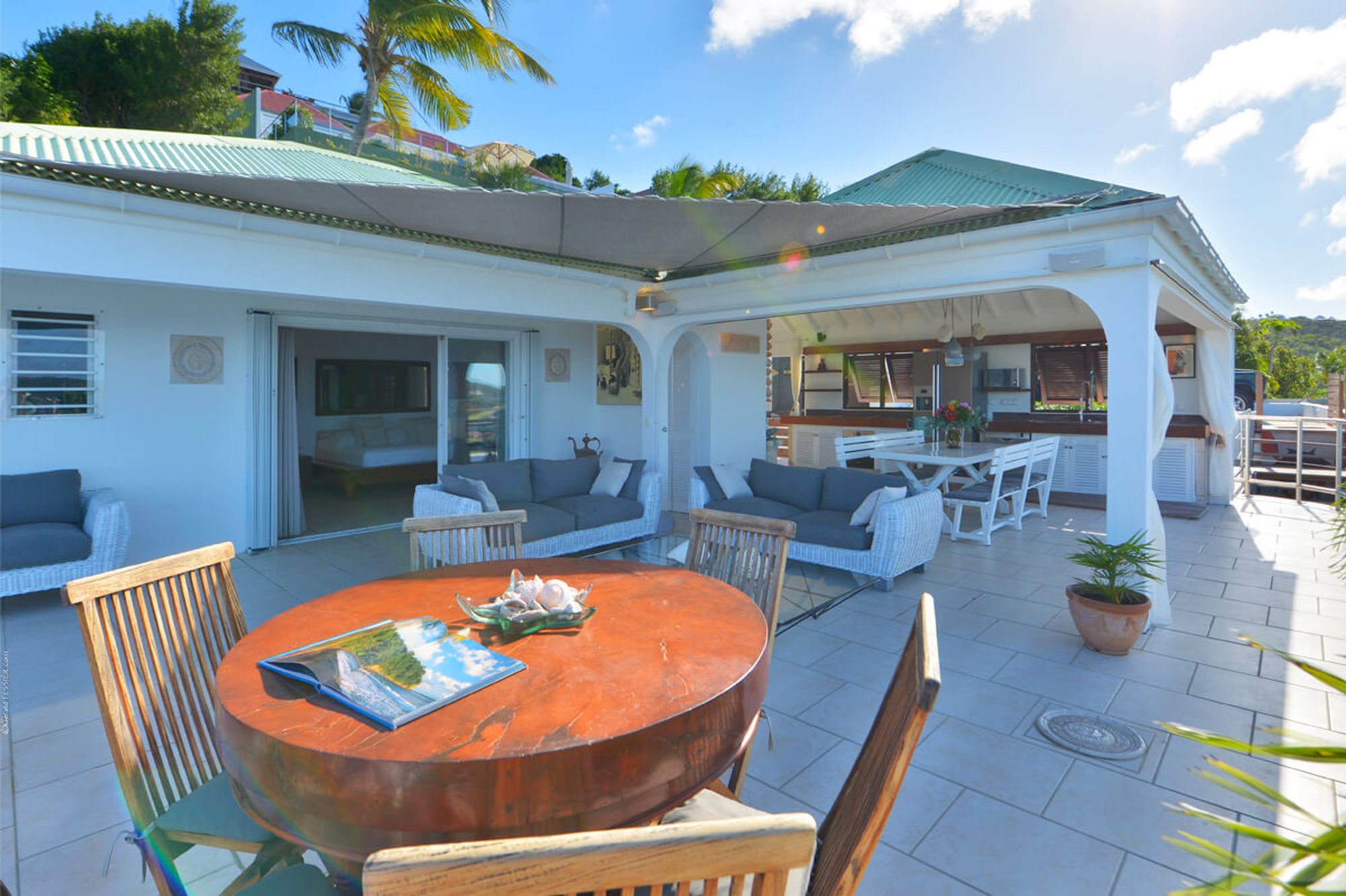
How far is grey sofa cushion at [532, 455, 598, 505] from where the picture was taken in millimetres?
5969

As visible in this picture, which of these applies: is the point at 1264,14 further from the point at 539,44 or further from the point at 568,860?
the point at 539,44

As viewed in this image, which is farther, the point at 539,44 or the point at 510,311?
the point at 539,44

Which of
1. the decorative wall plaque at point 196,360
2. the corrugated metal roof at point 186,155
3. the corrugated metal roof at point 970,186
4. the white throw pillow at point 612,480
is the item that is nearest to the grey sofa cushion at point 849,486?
the white throw pillow at point 612,480

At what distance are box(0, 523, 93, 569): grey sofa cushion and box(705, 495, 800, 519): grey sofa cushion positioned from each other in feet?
14.2

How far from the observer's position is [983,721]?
116 inches

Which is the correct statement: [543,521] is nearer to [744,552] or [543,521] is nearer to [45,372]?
[744,552]

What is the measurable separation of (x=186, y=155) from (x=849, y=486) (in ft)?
16.2

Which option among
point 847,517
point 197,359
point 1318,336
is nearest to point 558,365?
point 197,359

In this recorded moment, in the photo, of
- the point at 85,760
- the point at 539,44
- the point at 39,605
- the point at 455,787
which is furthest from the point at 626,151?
the point at 455,787

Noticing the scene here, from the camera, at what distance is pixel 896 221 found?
4.15 meters

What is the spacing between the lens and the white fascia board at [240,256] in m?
3.53

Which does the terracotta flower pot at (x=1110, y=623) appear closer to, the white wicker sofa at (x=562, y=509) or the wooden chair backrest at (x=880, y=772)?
the wooden chair backrest at (x=880, y=772)

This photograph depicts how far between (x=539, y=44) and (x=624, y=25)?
4957 millimetres

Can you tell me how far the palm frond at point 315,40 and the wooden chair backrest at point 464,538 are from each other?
1150 cm
